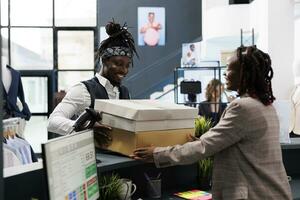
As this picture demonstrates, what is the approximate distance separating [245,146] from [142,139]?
0.43 meters

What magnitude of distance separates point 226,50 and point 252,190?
498 centimetres

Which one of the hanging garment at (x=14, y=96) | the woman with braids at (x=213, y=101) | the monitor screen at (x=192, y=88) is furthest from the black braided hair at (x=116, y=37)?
the monitor screen at (x=192, y=88)

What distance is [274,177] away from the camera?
1.88 meters

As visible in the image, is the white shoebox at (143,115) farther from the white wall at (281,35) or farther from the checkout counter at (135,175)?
the white wall at (281,35)

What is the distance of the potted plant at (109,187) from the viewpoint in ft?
6.41

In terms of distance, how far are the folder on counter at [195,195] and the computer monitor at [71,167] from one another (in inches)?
28.9

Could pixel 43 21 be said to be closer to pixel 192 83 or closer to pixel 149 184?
pixel 192 83

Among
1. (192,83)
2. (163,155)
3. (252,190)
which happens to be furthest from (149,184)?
(192,83)

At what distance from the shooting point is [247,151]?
1.84 metres

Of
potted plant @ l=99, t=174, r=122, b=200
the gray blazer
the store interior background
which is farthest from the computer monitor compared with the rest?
the store interior background

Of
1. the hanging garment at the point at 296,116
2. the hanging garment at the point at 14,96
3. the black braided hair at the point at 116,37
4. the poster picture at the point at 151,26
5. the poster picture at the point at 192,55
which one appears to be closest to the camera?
the black braided hair at the point at 116,37

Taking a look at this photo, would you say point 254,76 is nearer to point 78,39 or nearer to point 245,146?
point 245,146

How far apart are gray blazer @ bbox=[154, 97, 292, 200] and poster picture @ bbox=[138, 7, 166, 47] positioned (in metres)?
7.97

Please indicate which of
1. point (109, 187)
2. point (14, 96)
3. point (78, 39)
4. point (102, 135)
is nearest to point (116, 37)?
point (102, 135)
